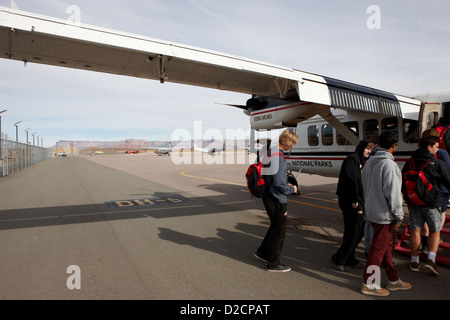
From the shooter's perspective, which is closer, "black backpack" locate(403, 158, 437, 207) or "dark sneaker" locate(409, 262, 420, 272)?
"black backpack" locate(403, 158, 437, 207)

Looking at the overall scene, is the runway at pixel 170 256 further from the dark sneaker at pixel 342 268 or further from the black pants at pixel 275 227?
the black pants at pixel 275 227

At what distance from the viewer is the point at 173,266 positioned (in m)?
4.12

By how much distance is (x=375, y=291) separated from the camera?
3326 millimetres

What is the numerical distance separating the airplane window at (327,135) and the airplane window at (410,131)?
225cm

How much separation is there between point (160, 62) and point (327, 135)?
6408 mm

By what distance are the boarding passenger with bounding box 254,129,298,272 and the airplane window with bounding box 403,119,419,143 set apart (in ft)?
16.4

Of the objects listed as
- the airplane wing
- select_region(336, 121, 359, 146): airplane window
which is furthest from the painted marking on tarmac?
select_region(336, 121, 359, 146): airplane window

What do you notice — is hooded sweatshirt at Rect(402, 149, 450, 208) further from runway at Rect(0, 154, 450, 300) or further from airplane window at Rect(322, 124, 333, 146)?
airplane window at Rect(322, 124, 333, 146)

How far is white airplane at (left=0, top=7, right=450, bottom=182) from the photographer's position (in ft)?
13.5

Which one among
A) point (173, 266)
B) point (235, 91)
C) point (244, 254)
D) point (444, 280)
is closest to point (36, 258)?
point (173, 266)

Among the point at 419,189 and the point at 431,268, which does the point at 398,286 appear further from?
the point at 419,189

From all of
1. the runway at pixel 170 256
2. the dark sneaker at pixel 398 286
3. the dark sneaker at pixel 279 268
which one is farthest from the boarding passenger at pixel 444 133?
the dark sneaker at pixel 279 268

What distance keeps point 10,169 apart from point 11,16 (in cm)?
2255
